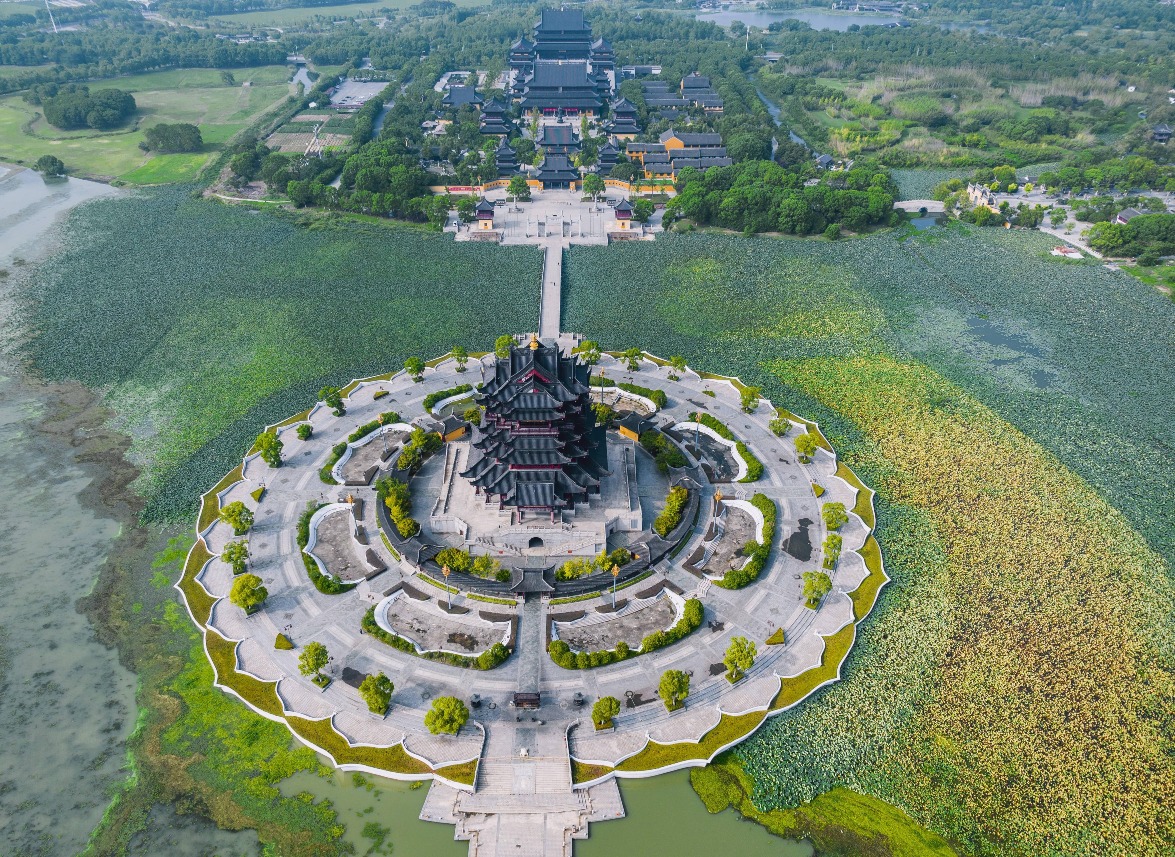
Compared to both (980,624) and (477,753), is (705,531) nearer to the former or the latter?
(980,624)

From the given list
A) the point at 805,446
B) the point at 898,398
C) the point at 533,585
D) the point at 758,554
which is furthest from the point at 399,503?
the point at 898,398

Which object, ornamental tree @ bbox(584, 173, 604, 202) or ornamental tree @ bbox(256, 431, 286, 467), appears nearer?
ornamental tree @ bbox(256, 431, 286, 467)

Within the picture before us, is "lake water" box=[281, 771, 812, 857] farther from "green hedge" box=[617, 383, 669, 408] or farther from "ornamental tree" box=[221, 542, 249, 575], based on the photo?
"green hedge" box=[617, 383, 669, 408]

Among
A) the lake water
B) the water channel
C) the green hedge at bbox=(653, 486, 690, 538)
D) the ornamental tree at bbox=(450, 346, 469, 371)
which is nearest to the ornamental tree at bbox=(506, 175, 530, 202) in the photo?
the ornamental tree at bbox=(450, 346, 469, 371)

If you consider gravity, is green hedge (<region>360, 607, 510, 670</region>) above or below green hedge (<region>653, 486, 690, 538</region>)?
below

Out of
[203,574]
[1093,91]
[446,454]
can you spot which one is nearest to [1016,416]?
[446,454]

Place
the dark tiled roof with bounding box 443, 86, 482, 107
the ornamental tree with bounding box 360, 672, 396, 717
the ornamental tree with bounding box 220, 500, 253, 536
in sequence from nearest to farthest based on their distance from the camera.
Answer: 1. the ornamental tree with bounding box 360, 672, 396, 717
2. the ornamental tree with bounding box 220, 500, 253, 536
3. the dark tiled roof with bounding box 443, 86, 482, 107

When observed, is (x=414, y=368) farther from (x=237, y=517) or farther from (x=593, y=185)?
(x=593, y=185)
